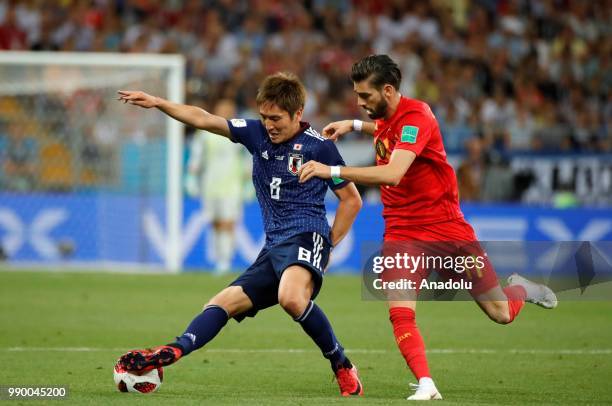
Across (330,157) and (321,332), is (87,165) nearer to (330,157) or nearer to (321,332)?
(330,157)

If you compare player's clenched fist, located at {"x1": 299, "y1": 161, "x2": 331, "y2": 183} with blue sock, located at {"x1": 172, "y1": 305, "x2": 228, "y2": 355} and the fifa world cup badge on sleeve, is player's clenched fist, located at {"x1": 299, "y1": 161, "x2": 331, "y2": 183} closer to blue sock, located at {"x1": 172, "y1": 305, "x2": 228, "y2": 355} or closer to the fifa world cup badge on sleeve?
the fifa world cup badge on sleeve

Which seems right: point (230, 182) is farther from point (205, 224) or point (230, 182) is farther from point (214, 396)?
point (214, 396)

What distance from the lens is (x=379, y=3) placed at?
2380 cm

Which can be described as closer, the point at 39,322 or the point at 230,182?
the point at 39,322

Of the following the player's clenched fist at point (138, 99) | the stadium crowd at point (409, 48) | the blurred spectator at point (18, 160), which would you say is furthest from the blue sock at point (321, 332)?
the stadium crowd at point (409, 48)

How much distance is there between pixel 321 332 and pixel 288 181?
1.01 meters

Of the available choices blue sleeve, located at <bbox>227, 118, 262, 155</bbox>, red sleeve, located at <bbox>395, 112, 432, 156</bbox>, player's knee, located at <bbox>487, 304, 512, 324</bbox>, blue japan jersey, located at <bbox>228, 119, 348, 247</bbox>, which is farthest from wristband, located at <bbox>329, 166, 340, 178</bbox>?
player's knee, located at <bbox>487, 304, 512, 324</bbox>

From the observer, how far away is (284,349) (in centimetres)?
966

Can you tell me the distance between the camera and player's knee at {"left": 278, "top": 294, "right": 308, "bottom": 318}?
22.5ft

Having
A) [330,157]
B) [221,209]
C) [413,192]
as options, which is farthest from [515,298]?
[221,209]

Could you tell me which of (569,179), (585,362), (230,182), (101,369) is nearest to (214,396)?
(101,369)

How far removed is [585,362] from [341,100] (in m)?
12.4

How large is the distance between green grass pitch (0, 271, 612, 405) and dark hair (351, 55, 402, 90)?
6.59 feet

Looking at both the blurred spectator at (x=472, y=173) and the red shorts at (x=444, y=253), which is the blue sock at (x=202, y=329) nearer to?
the red shorts at (x=444, y=253)
